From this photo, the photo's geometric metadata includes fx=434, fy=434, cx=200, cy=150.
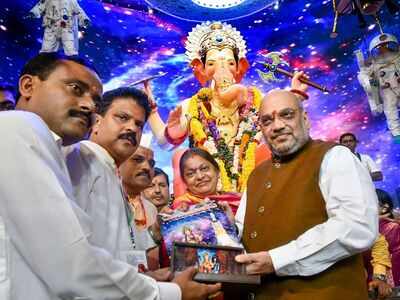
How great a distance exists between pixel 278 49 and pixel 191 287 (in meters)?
9.67

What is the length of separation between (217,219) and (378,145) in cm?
884

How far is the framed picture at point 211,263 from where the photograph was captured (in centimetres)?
204

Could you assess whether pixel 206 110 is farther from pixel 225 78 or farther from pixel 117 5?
pixel 117 5

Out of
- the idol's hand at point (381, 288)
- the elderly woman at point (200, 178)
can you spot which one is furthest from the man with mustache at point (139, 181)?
the idol's hand at point (381, 288)

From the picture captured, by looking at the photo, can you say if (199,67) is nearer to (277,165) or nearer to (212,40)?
(212,40)

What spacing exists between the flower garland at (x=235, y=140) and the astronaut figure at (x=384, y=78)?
12.3 feet

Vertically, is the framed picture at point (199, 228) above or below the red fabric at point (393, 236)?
above

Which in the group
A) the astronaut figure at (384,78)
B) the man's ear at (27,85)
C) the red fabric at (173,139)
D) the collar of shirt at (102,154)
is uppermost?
the astronaut figure at (384,78)

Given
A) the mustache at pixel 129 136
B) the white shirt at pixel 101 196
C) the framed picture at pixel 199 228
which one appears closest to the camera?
the white shirt at pixel 101 196

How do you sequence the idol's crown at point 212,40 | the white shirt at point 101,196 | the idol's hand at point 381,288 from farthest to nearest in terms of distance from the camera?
the idol's crown at point 212,40, the idol's hand at point 381,288, the white shirt at point 101,196

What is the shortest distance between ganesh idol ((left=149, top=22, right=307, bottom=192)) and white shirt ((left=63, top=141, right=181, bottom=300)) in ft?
12.2

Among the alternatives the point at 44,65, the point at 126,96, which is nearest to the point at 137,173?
the point at 126,96

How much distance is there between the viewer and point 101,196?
2115mm

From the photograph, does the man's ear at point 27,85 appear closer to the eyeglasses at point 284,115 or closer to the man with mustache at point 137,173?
the eyeglasses at point 284,115
